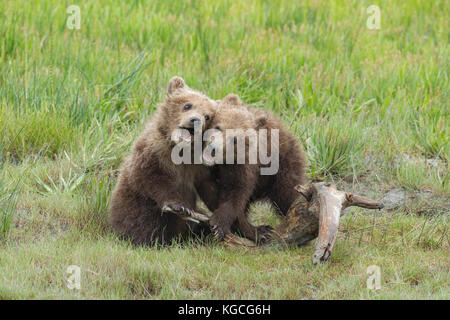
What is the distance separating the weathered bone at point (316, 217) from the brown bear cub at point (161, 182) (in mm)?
354

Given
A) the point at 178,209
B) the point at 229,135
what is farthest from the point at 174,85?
the point at 178,209

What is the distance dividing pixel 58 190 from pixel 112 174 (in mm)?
626

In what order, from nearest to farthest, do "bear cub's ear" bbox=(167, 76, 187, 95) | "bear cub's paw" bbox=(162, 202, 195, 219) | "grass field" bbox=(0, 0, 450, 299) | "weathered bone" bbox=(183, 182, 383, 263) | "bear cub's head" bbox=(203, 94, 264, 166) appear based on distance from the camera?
"grass field" bbox=(0, 0, 450, 299)
"weathered bone" bbox=(183, 182, 383, 263)
"bear cub's head" bbox=(203, 94, 264, 166)
"bear cub's paw" bbox=(162, 202, 195, 219)
"bear cub's ear" bbox=(167, 76, 187, 95)

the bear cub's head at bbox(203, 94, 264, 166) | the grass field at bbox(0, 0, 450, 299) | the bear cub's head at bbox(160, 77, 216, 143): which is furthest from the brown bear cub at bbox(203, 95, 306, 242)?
the grass field at bbox(0, 0, 450, 299)

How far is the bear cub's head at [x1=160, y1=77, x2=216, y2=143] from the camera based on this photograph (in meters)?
5.21

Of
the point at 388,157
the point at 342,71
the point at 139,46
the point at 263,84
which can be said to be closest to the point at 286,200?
the point at 388,157

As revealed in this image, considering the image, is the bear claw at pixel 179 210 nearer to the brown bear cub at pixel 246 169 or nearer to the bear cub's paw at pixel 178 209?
the bear cub's paw at pixel 178 209

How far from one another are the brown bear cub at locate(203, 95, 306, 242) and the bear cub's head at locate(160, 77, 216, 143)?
11 centimetres

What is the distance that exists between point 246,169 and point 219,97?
92.7 inches

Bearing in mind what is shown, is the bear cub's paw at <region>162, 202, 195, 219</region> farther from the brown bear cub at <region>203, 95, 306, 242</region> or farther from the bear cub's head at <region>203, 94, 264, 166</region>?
the bear cub's head at <region>203, 94, 264, 166</region>

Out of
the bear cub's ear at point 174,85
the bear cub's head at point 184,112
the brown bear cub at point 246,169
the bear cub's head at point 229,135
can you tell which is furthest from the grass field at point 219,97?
the bear cub's ear at point 174,85

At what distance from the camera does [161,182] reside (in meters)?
5.50
